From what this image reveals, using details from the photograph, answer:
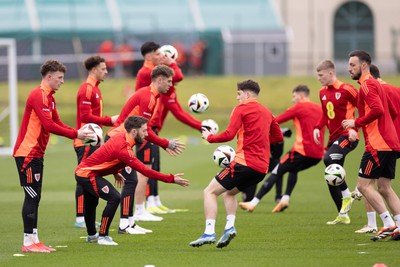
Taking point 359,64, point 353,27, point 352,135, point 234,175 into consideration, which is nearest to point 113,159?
point 234,175

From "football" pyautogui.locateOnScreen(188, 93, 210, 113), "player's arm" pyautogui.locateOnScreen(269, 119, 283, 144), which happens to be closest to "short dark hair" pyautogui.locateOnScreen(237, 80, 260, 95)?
"player's arm" pyautogui.locateOnScreen(269, 119, 283, 144)

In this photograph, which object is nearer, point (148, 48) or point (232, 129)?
point (232, 129)

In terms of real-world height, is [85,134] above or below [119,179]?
above

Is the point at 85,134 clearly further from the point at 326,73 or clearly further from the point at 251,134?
the point at 326,73

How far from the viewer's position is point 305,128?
1619 centimetres

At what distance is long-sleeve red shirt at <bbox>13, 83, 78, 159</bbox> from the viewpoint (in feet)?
39.1

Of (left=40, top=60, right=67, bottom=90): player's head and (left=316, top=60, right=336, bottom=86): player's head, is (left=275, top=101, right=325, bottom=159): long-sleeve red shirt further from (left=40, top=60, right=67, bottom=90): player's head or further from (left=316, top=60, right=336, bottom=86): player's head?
(left=40, top=60, right=67, bottom=90): player's head

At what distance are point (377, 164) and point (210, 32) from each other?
3546 cm

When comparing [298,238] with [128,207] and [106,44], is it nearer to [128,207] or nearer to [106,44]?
[128,207]

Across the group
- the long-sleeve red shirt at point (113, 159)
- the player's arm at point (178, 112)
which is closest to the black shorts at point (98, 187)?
the long-sleeve red shirt at point (113, 159)

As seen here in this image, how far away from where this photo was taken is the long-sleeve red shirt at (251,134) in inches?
456

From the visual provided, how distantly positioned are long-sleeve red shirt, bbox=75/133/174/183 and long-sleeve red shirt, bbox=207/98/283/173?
993 millimetres

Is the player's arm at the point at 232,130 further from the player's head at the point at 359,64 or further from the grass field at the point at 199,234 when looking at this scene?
the player's head at the point at 359,64

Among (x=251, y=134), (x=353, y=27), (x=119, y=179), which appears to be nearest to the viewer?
(x=251, y=134)
